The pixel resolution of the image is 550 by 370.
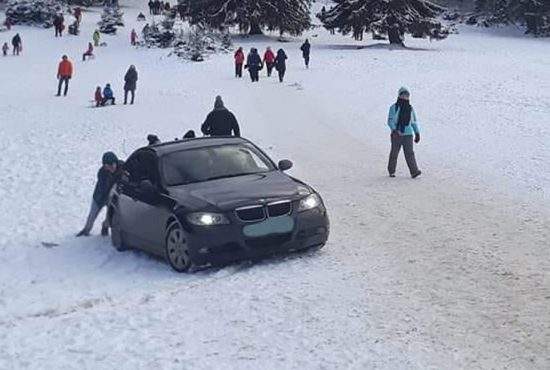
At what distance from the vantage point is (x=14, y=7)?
241 ft

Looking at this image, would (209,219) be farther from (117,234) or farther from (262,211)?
(117,234)

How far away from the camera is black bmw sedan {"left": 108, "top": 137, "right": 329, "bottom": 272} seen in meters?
9.79

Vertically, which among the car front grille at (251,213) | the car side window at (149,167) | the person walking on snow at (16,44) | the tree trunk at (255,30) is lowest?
the person walking on snow at (16,44)

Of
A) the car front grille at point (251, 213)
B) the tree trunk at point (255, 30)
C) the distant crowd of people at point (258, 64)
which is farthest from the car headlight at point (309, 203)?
the tree trunk at point (255, 30)

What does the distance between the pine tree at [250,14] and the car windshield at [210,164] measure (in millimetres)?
52212

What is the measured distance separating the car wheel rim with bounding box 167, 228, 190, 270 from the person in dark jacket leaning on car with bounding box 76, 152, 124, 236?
8.69 ft

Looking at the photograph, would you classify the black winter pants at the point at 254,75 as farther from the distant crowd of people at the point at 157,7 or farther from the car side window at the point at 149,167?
the distant crowd of people at the point at 157,7

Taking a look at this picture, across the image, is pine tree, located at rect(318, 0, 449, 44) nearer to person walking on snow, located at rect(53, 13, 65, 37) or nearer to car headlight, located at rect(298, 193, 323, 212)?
person walking on snow, located at rect(53, 13, 65, 37)

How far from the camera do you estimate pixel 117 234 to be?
1192 centimetres

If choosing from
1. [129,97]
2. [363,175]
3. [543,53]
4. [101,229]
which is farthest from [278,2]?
[101,229]

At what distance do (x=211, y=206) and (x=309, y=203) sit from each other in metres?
1.26

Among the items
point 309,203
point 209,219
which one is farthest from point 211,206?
point 309,203

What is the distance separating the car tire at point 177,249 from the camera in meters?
9.95

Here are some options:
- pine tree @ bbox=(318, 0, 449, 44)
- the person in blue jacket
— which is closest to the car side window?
the person in blue jacket
